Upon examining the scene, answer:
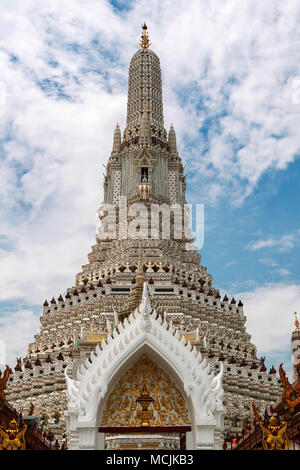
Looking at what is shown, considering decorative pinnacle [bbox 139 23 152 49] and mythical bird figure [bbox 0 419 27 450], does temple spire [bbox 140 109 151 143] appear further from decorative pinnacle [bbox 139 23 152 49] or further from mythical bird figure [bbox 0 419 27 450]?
mythical bird figure [bbox 0 419 27 450]

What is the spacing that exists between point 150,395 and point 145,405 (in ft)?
0.77

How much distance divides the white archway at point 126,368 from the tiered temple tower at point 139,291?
649cm

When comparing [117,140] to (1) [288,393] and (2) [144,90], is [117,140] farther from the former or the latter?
(1) [288,393]

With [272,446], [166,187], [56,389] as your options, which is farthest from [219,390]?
[166,187]

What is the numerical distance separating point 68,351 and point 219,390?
28.8 m

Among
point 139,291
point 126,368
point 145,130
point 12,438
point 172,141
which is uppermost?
point 172,141

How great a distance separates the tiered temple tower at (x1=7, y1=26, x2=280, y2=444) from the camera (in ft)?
108

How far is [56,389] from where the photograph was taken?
110ft

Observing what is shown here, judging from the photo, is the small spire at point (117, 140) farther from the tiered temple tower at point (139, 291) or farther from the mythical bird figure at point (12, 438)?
the mythical bird figure at point (12, 438)

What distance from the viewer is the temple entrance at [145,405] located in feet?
34.0

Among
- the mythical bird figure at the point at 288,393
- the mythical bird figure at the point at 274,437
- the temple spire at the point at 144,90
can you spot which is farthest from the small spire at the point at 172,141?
the mythical bird figure at the point at 274,437

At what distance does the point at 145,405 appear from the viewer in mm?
10430

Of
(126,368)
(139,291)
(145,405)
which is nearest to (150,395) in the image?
(145,405)
